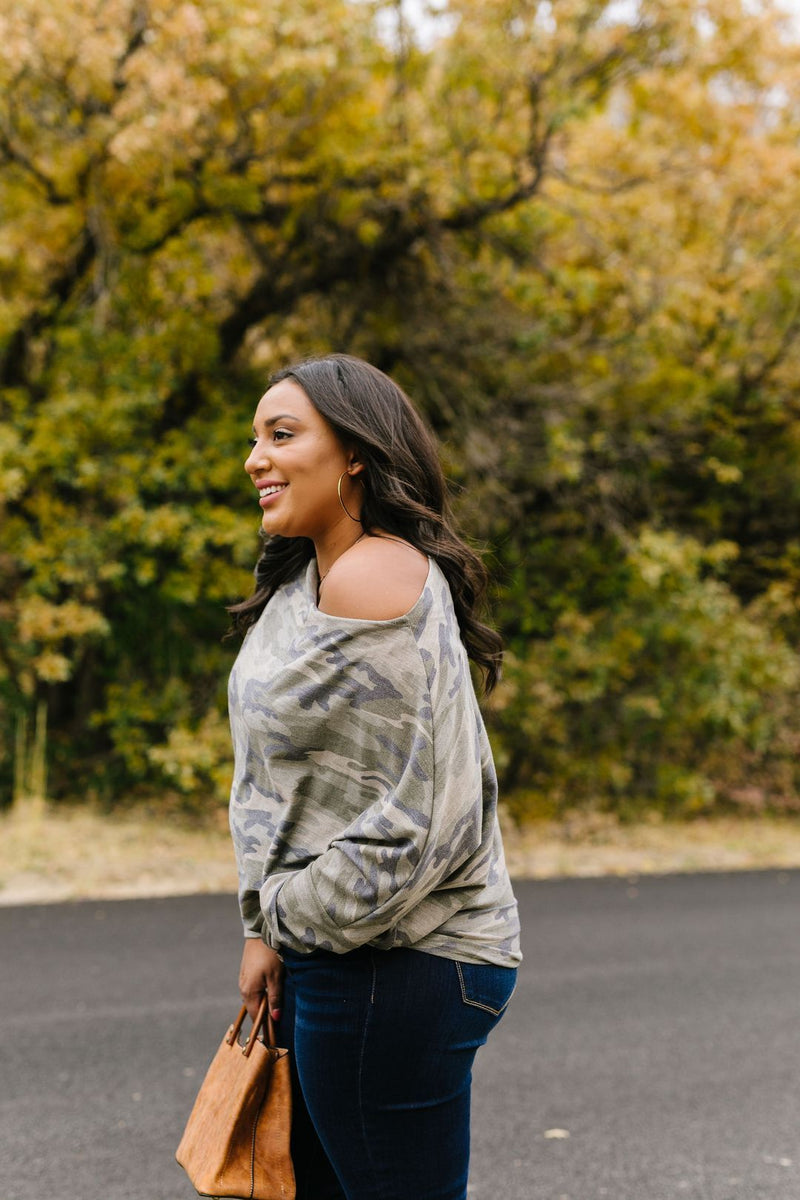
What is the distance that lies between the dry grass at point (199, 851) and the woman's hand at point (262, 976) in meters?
5.84

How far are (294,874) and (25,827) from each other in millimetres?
7571

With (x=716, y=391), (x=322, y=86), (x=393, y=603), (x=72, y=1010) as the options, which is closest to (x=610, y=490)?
(x=716, y=391)

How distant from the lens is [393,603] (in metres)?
1.72

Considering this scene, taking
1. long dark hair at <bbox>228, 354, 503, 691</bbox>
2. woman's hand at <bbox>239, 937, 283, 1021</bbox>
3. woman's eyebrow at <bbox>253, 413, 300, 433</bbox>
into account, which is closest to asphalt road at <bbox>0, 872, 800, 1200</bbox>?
woman's hand at <bbox>239, 937, 283, 1021</bbox>

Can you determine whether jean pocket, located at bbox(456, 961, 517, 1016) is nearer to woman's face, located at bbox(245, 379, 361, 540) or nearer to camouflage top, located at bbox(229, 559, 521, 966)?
camouflage top, located at bbox(229, 559, 521, 966)

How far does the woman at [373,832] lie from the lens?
5.58 ft

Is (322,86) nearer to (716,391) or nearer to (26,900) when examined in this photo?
(716,391)

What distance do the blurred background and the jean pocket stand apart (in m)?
5.91

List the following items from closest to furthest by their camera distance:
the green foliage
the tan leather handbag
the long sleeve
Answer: the long sleeve, the tan leather handbag, the green foliage

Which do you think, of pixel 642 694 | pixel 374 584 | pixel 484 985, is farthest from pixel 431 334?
pixel 484 985

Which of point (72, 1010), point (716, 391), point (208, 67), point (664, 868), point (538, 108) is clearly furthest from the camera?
point (716, 391)

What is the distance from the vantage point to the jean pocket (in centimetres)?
176

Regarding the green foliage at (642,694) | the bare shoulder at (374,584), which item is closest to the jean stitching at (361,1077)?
the bare shoulder at (374,584)

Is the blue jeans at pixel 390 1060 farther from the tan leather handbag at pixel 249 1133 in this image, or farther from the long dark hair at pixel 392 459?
the long dark hair at pixel 392 459
